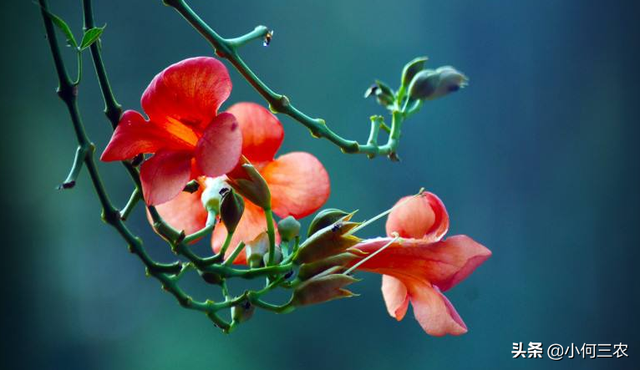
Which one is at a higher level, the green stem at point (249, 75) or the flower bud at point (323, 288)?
the green stem at point (249, 75)

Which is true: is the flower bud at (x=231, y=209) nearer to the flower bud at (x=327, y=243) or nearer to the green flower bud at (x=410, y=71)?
the flower bud at (x=327, y=243)

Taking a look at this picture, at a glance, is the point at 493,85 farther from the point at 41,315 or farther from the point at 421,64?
the point at 421,64

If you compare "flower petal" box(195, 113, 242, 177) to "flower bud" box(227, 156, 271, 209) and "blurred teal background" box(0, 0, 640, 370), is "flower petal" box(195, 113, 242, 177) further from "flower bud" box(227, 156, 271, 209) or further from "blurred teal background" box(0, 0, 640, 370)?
"blurred teal background" box(0, 0, 640, 370)

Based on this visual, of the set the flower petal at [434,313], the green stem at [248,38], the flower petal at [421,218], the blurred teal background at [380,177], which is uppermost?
the blurred teal background at [380,177]

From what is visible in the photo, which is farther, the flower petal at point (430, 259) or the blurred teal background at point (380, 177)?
the blurred teal background at point (380, 177)

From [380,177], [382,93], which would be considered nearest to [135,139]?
[382,93]

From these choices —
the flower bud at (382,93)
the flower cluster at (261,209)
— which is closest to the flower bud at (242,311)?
the flower cluster at (261,209)

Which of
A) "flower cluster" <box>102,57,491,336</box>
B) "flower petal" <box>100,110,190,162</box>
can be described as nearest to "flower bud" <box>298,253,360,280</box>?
"flower cluster" <box>102,57,491,336</box>
